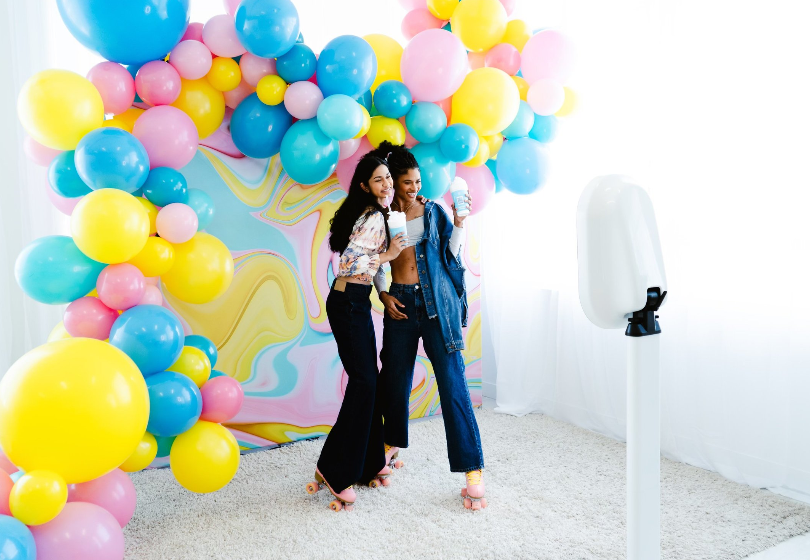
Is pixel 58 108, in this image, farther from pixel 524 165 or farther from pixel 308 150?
pixel 524 165

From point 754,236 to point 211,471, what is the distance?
2.24 m

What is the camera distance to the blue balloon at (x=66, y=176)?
2.05 meters

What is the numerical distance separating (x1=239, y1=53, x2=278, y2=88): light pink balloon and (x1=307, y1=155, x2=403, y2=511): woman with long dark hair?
0.51m

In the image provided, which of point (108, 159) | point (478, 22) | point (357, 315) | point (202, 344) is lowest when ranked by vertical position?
point (202, 344)

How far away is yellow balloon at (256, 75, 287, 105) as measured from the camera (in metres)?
2.33

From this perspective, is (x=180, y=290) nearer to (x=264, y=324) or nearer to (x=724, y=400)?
(x=264, y=324)

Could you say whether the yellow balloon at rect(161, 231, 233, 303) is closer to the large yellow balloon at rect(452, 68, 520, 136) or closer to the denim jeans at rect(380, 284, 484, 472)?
the denim jeans at rect(380, 284, 484, 472)

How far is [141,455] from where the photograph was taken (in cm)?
196

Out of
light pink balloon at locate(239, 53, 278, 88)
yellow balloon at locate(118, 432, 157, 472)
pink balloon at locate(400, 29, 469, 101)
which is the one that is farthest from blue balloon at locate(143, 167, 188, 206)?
pink balloon at locate(400, 29, 469, 101)

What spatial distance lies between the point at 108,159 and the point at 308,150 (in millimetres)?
722

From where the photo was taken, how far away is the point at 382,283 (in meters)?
2.46

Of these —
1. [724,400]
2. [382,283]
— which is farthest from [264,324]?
[724,400]

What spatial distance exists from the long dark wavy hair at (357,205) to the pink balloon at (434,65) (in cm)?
38

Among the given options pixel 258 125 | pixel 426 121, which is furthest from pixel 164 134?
pixel 426 121
